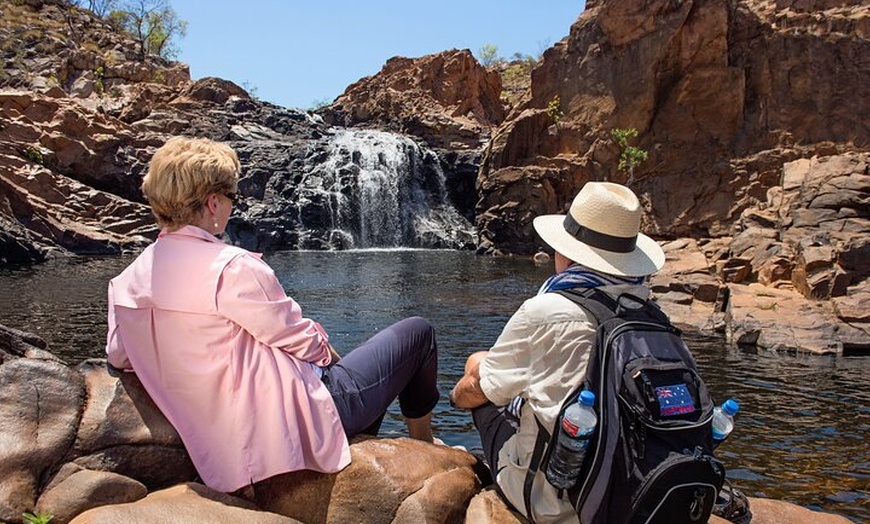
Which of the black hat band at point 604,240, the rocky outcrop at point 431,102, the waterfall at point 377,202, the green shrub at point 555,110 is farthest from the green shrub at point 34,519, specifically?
the rocky outcrop at point 431,102

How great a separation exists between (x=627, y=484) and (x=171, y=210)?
7.84ft

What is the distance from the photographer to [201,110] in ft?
154

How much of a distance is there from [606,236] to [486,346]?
33.0 ft

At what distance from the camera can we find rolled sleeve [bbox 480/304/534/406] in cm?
319

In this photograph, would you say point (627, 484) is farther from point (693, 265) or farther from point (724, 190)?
point (724, 190)

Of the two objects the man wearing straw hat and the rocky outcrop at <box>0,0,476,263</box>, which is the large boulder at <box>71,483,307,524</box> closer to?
the man wearing straw hat

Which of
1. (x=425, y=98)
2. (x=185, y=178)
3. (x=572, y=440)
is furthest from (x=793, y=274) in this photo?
(x=425, y=98)

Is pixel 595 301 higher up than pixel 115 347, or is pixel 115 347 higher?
pixel 595 301

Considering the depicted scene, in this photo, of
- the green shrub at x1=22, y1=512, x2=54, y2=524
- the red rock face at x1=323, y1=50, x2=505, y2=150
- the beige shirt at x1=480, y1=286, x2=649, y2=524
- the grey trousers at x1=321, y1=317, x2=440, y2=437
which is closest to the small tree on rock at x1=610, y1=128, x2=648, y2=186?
the red rock face at x1=323, y1=50, x2=505, y2=150

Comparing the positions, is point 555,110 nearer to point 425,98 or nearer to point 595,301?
point 425,98

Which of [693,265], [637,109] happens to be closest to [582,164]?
[637,109]

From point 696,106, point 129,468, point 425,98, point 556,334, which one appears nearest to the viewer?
point 556,334

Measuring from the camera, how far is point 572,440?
2922 millimetres

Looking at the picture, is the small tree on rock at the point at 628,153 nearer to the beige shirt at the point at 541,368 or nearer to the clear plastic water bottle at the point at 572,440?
the beige shirt at the point at 541,368
